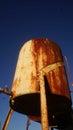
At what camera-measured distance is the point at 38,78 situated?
12.5m

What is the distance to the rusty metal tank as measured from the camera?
40.6 feet

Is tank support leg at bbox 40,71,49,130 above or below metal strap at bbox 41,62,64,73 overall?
below

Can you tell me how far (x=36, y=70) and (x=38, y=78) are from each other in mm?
516

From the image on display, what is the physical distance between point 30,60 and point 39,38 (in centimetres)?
191

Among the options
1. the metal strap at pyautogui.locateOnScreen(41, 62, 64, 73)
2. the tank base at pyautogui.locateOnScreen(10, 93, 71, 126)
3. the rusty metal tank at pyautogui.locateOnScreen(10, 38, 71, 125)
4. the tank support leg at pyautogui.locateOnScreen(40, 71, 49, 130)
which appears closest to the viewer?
the tank support leg at pyautogui.locateOnScreen(40, 71, 49, 130)

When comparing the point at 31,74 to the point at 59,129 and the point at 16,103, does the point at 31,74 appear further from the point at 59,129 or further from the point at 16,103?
the point at 59,129

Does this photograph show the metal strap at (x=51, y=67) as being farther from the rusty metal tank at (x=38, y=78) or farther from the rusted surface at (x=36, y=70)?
the rusted surface at (x=36, y=70)

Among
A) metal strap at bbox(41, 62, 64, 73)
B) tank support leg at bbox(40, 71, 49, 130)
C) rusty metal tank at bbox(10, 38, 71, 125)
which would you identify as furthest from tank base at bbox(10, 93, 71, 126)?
metal strap at bbox(41, 62, 64, 73)

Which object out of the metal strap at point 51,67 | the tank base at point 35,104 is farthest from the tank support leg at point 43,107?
the tank base at point 35,104

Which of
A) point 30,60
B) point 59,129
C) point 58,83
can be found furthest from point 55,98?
→ point 59,129

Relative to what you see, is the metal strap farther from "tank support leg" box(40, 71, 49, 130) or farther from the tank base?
the tank base

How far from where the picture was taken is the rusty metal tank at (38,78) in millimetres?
12371

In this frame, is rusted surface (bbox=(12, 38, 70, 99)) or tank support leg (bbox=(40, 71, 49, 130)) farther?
rusted surface (bbox=(12, 38, 70, 99))

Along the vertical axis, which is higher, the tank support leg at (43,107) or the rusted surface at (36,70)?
the rusted surface at (36,70)
